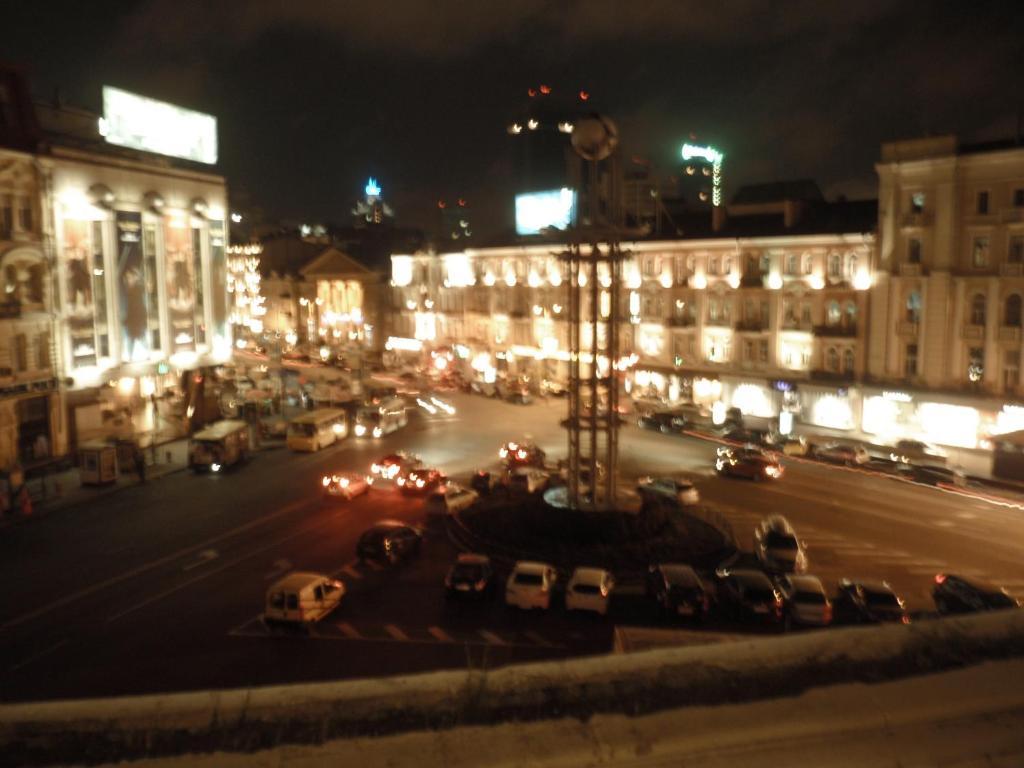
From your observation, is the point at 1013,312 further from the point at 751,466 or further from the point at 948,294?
the point at 751,466

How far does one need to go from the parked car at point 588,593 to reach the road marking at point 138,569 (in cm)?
1099

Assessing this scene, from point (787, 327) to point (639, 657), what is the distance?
4430 centimetres

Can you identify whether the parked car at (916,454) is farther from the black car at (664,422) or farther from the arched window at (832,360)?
the black car at (664,422)

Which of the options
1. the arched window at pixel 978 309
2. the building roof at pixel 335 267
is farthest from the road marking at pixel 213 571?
the building roof at pixel 335 267

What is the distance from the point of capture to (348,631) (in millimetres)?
17875

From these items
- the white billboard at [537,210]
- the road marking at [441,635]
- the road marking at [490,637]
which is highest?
the white billboard at [537,210]

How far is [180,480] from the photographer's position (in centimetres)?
3353

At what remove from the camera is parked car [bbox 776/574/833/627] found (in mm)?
18172

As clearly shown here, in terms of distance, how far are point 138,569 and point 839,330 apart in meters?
34.2

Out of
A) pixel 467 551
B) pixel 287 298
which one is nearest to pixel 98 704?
pixel 467 551

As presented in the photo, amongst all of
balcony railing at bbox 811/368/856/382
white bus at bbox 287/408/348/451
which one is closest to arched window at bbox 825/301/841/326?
balcony railing at bbox 811/368/856/382

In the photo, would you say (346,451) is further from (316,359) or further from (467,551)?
(316,359)

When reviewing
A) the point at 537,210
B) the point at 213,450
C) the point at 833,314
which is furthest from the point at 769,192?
the point at 213,450

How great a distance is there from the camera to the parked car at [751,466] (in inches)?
1297
